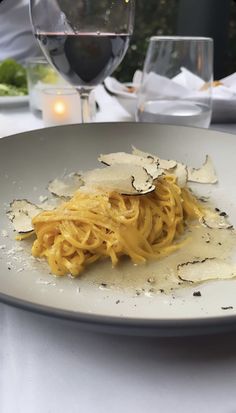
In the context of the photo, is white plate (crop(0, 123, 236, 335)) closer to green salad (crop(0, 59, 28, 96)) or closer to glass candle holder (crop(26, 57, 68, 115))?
glass candle holder (crop(26, 57, 68, 115))

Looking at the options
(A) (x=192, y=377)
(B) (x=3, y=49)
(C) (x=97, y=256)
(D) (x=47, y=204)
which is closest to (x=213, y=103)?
(D) (x=47, y=204)

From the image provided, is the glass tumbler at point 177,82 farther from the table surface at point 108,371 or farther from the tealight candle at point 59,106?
the table surface at point 108,371

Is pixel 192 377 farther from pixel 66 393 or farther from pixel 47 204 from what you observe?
pixel 47 204

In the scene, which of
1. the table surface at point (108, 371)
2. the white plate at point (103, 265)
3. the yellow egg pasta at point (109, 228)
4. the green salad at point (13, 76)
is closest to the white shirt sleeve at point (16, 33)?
the green salad at point (13, 76)

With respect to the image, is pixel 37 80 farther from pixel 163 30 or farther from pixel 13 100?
pixel 163 30

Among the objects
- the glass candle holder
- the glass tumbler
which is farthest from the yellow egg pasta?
the glass candle holder

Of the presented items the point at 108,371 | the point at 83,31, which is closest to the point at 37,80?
the point at 83,31
